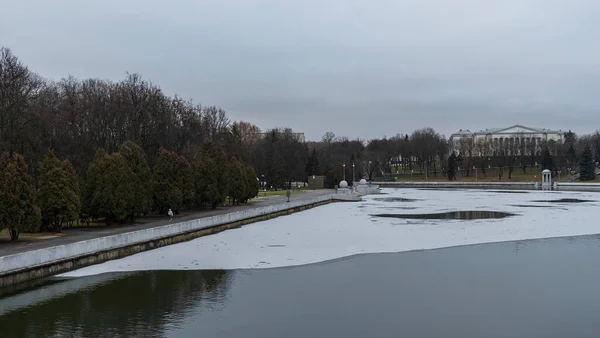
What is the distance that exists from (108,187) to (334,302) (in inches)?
765

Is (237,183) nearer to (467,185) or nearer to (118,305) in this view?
(118,305)

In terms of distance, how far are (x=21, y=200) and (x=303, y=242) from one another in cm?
1320

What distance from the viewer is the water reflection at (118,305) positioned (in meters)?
14.0

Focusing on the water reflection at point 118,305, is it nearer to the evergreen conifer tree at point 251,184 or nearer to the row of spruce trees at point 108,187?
the row of spruce trees at point 108,187

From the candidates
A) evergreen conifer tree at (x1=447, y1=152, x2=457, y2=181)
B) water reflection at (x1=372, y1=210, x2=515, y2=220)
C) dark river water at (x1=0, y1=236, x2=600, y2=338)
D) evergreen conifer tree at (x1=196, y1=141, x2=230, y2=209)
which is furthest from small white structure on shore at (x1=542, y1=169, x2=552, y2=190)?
dark river water at (x1=0, y1=236, x2=600, y2=338)

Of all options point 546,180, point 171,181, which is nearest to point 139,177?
point 171,181

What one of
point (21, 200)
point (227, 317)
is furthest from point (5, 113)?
point (227, 317)

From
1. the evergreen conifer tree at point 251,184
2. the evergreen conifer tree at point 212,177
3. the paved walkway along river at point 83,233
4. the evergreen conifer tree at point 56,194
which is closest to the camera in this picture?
the paved walkway along river at point 83,233

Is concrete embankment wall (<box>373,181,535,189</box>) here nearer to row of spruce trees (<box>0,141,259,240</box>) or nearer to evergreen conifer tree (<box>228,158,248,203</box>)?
evergreen conifer tree (<box>228,158,248,203</box>)

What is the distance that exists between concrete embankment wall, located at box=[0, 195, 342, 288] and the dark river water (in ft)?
3.80

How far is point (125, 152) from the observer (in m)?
34.2

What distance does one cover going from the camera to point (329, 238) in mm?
29766

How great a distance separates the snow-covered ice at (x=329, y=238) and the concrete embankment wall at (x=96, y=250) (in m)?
0.52

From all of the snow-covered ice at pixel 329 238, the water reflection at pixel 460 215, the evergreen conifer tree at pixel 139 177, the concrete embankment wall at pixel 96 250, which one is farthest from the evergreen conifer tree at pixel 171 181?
the water reflection at pixel 460 215
